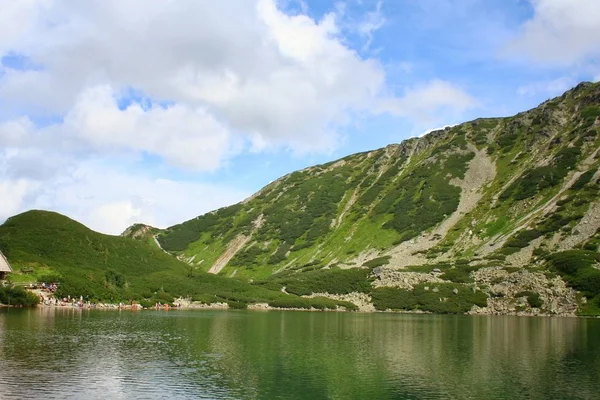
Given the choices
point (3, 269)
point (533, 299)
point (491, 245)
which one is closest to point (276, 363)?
point (3, 269)

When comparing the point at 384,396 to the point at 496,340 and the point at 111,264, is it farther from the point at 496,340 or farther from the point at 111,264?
the point at 111,264

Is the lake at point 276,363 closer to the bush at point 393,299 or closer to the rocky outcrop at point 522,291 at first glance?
the rocky outcrop at point 522,291

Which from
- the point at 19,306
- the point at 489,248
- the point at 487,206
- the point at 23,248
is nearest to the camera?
the point at 19,306

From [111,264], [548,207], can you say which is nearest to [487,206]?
[548,207]

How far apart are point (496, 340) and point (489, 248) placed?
89432 mm

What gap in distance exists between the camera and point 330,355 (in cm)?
4428

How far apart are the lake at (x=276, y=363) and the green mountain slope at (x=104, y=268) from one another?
35.5m

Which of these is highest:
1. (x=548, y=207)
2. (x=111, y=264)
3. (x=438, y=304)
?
(x=548, y=207)

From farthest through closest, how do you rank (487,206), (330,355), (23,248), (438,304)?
(487,206) → (438,304) → (23,248) → (330,355)

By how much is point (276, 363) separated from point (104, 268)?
85116mm

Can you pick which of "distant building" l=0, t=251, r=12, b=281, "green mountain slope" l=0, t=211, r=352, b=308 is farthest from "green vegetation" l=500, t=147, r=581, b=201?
"distant building" l=0, t=251, r=12, b=281

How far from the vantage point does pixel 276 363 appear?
39.1 metres

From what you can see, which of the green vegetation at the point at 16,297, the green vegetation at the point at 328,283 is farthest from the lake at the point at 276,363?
the green vegetation at the point at 328,283

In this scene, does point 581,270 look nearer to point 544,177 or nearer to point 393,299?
point 393,299
